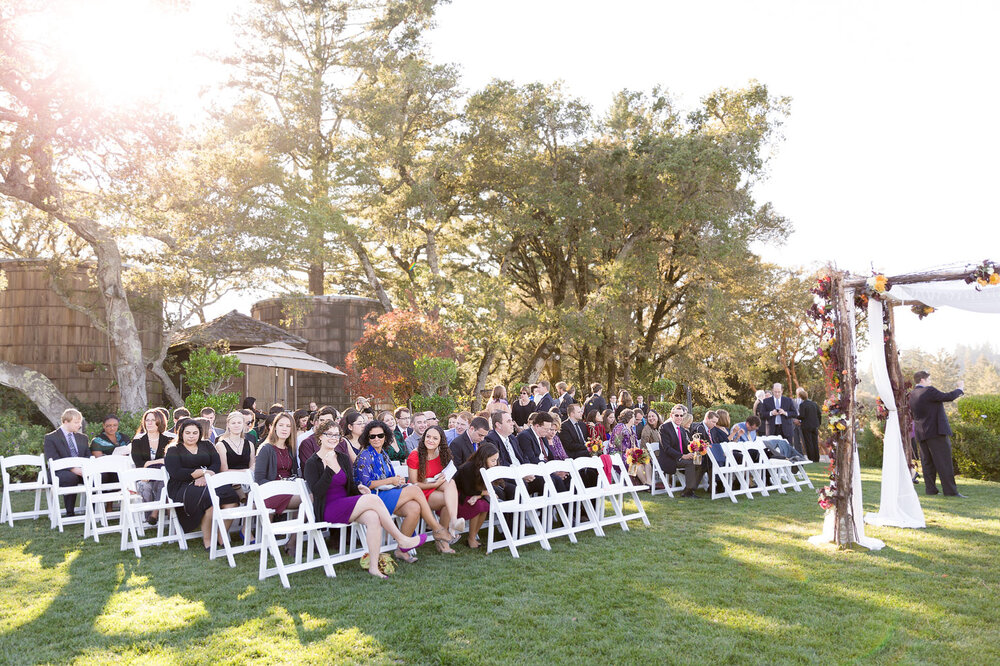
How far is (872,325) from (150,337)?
18045 mm

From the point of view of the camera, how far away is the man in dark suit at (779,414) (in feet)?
46.8

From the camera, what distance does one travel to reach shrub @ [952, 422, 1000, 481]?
13227 mm

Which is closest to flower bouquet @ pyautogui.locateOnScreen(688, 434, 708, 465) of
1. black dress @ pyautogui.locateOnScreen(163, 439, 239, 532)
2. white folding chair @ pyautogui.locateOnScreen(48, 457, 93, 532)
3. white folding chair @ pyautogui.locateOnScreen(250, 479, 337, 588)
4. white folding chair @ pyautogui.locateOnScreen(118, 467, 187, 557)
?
white folding chair @ pyautogui.locateOnScreen(250, 479, 337, 588)

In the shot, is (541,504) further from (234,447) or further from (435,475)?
(234,447)

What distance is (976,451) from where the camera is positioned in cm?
1341

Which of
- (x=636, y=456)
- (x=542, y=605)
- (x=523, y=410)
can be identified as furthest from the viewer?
(x=523, y=410)

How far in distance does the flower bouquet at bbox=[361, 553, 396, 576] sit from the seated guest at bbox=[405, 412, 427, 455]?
2495 mm

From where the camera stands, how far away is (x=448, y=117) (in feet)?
78.1

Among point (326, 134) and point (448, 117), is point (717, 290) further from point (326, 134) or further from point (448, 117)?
point (326, 134)

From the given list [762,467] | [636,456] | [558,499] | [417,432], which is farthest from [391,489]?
[762,467]

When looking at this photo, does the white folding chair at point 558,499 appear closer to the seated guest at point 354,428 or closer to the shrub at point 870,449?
the seated guest at point 354,428

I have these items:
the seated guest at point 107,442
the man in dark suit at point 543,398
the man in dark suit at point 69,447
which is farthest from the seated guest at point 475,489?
the man in dark suit at point 543,398

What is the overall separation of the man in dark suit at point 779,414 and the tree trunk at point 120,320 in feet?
43.1

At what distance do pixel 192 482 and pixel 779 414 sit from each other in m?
10.8
